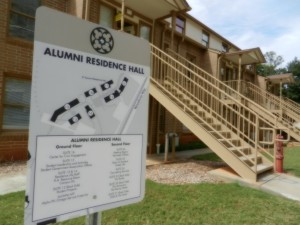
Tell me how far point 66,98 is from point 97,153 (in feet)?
1.41

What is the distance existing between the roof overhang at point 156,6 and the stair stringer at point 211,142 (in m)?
3.47

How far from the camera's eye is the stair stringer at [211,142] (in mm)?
6543

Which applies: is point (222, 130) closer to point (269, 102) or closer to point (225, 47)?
point (269, 102)

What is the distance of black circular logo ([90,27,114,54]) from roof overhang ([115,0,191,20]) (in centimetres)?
857

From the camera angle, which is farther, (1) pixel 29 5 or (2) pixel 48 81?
(1) pixel 29 5

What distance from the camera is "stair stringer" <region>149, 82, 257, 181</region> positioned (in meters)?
6.54

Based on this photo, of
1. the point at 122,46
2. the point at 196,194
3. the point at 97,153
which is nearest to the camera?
the point at 97,153

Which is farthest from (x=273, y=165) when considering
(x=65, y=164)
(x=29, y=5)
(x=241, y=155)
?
(x=29, y=5)

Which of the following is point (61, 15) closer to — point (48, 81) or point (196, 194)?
point (48, 81)

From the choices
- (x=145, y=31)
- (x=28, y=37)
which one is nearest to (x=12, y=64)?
(x=28, y=37)

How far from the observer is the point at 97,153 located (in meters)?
1.96

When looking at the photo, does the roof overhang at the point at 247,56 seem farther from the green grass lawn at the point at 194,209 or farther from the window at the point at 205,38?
the green grass lawn at the point at 194,209

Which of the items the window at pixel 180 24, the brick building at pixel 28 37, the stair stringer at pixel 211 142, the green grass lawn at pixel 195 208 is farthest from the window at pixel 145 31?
the green grass lawn at pixel 195 208

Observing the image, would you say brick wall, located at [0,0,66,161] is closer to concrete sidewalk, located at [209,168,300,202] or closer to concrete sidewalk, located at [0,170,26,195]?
concrete sidewalk, located at [0,170,26,195]
